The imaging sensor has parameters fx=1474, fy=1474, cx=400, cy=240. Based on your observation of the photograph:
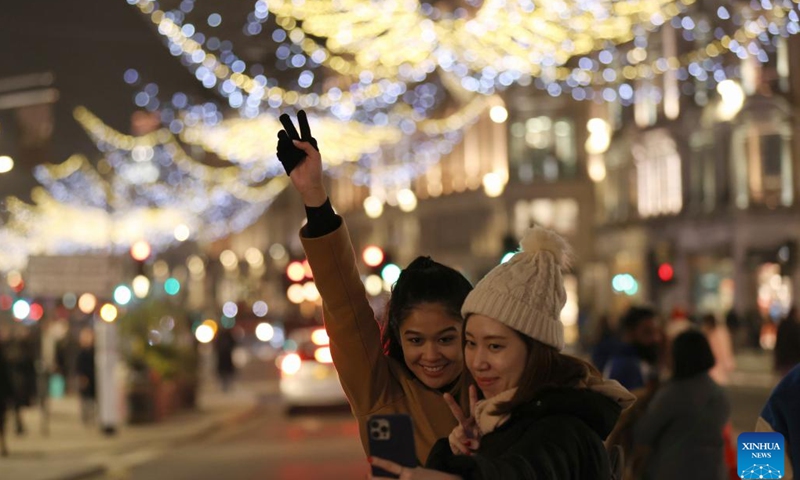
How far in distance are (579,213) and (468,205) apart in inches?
365

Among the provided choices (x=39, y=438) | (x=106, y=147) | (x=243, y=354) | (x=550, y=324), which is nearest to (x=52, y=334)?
(x=106, y=147)

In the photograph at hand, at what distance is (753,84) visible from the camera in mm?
49406

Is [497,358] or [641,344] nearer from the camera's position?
[497,358]

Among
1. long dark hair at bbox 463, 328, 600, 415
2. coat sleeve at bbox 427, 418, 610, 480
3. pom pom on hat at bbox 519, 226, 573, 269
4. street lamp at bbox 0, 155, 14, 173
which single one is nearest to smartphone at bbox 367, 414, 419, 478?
coat sleeve at bbox 427, 418, 610, 480

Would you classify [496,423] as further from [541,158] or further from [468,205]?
[468,205]

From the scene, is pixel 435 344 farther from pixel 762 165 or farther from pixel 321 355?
pixel 762 165

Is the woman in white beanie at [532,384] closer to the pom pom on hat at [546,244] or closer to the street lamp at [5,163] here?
the pom pom on hat at [546,244]

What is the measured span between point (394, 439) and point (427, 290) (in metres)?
1.76

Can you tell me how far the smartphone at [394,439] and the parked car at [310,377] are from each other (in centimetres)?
2570

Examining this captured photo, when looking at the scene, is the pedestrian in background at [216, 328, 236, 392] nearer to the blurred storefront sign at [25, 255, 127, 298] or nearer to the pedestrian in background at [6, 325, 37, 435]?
the pedestrian in background at [6, 325, 37, 435]

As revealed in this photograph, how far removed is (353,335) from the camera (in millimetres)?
4691

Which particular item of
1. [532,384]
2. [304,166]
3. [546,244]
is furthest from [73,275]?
[532,384]

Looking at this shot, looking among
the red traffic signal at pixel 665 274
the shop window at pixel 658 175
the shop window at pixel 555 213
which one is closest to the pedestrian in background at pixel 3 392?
the red traffic signal at pixel 665 274

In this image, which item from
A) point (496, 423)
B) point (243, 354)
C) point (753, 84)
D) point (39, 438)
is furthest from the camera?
point (243, 354)
